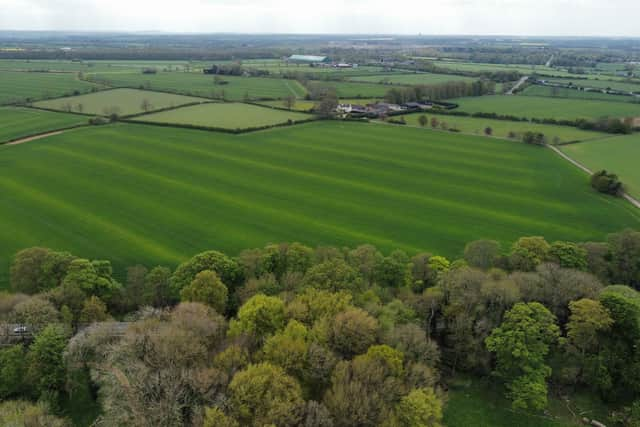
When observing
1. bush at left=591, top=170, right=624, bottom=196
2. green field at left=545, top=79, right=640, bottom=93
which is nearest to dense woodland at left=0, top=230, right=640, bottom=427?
bush at left=591, top=170, right=624, bottom=196

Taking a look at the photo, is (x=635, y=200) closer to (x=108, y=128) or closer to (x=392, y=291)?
(x=392, y=291)

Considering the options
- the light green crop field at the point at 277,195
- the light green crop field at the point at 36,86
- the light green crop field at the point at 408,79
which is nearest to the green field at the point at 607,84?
the light green crop field at the point at 408,79

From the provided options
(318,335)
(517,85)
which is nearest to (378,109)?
(517,85)

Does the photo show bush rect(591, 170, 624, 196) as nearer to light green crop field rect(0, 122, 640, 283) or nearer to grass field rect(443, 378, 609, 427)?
light green crop field rect(0, 122, 640, 283)

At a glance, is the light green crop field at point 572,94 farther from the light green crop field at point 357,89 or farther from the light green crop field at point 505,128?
the light green crop field at point 357,89

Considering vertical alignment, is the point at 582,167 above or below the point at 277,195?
above

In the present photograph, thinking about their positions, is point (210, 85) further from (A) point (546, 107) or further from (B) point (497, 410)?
(B) point (497, 410)

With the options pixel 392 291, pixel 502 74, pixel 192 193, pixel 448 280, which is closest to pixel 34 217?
pixel 192 193
